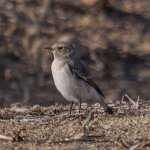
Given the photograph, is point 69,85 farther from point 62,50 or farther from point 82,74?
point 62,50

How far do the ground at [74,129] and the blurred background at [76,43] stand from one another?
5638mm

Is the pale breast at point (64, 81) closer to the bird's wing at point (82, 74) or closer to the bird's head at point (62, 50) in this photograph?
the bird's wing at point (82, 74)

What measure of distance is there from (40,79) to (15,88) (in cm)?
60

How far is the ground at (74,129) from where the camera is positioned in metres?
9.52

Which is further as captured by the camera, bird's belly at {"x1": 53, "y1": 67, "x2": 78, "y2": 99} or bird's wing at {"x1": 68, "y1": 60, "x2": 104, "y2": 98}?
bird's wing at {"x1": 68, "y1": 60, "x2": 104, "y2": 98}

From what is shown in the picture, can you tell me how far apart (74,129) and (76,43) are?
9258mm

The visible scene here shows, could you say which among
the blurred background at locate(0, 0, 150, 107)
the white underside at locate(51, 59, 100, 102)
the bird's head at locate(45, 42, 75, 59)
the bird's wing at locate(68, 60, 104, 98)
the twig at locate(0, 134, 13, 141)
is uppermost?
the blurred background at locate(0, 0, 150, 107)

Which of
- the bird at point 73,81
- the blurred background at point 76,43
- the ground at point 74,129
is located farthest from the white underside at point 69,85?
the blurred background at point 76,43

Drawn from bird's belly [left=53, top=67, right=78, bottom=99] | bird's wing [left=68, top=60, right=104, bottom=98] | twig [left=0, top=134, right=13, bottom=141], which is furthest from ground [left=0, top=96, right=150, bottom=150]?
bird's wing [left=68, top=60, right=104, bottom=98]

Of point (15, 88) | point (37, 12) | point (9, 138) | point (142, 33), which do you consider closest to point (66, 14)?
point (37, 12)

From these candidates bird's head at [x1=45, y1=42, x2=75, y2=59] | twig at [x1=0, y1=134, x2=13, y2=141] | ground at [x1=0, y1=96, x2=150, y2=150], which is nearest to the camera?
ground at [x1=0, y1=96, x2=150, y2=150]

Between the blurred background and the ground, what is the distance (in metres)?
5.64

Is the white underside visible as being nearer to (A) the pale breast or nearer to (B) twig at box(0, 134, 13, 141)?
(A) the pale breast

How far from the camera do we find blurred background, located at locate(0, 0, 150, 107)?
59.2 ft
